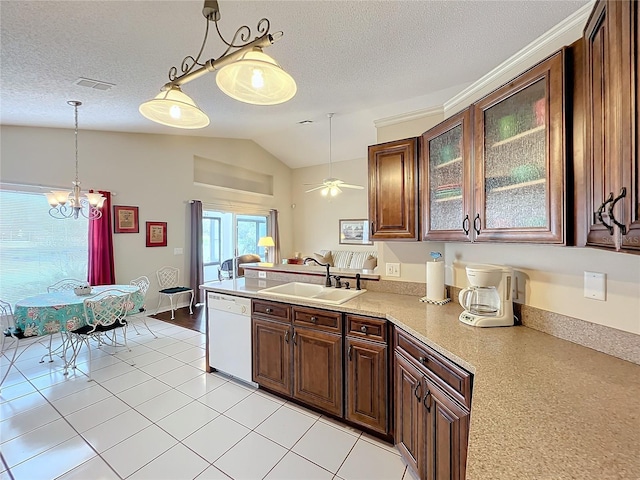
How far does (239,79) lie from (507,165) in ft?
4.45

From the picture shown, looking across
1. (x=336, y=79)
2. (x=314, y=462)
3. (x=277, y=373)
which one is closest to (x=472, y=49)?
(x=336, y=79)

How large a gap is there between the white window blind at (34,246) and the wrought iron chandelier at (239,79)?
379 centimetres

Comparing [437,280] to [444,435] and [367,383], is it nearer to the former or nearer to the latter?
[367,383]

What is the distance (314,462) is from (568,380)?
1.47 metres

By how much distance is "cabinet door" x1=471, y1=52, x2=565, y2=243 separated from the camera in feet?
3.85

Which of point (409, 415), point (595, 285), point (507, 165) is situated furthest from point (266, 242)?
point (595, 285)

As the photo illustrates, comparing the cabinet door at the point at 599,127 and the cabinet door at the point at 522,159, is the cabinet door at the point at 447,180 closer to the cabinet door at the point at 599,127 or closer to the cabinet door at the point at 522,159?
the cabinet door at the point at 522,159

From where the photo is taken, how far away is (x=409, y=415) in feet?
5.39

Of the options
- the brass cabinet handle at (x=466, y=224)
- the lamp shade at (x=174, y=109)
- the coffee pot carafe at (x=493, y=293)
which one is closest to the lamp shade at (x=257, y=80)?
the lamp shade at (x=174, y=109)

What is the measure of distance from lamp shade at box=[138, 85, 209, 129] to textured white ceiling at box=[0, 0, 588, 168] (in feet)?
2.46

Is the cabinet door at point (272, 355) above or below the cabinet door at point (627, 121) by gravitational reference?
below

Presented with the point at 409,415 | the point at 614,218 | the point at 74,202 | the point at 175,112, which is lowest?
the point at 409,415

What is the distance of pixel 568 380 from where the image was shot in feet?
3.38

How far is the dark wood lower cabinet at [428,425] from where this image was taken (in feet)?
→ 4.07
